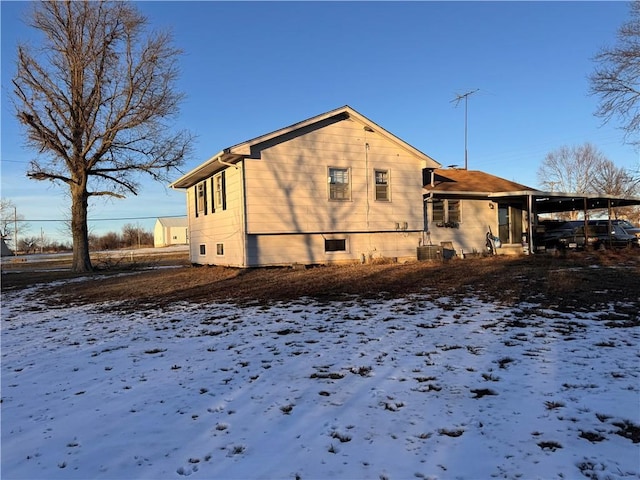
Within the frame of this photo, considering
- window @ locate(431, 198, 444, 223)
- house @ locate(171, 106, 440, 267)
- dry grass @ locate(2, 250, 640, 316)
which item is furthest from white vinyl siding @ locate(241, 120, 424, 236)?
dry grass @ locate(2, 250, 640, 316)

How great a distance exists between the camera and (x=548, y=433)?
3.15m

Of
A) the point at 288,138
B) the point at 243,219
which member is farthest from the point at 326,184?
the point at 243,219

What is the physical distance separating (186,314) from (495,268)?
9.28 m

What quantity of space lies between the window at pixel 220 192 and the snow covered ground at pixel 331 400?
9569mm

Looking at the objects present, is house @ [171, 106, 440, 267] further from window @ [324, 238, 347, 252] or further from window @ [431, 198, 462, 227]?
window @ [431, 198, 462, 227]

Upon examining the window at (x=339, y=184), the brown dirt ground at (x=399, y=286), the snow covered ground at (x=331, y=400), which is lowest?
the snow covered ground at (x=331, y=400)

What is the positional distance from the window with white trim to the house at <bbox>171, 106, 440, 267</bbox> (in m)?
0.04

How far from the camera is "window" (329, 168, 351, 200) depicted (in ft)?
51.5

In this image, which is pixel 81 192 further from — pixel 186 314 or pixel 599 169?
pixel 599 169

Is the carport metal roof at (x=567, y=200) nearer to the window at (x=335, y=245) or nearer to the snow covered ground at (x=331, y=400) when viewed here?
the window at (x=335, y=245)

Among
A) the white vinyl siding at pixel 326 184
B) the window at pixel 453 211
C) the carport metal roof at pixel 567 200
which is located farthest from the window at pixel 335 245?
the carport metal roof at pixel 567 200

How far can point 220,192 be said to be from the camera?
1633cm

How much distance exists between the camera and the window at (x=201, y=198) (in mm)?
18188

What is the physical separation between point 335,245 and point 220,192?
186 inches
